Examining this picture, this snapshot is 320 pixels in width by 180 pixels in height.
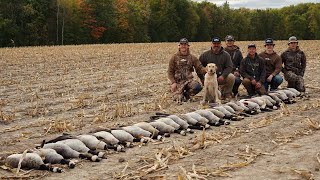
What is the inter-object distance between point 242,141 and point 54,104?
5.13 m

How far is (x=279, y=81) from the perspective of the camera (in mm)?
12508

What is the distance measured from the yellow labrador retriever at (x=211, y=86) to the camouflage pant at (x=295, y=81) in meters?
3.03

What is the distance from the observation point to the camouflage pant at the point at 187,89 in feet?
37.3

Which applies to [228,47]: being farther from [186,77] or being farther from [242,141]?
[242,141]

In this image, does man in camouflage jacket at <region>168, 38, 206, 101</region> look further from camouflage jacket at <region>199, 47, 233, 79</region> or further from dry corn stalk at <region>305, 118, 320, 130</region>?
dry corn stalk at <region>305, 118, 320, 130</region>

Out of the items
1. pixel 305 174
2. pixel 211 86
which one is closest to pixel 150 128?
pixel 305 174

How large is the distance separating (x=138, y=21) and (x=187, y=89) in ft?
209

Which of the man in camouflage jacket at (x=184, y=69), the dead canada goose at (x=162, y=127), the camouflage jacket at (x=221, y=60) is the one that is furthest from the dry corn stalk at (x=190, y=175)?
the camouflage jacket at (x=221, y=60)

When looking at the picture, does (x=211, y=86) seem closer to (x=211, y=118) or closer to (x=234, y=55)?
(x=211, y=118)

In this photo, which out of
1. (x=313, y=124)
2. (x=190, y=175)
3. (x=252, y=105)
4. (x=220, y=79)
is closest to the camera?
(x=190, y=175)

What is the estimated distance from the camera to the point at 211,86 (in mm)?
10688

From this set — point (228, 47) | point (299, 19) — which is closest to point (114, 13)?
point (299, 19)

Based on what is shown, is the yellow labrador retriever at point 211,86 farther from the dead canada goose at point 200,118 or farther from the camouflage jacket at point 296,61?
the camouflage jacket at point 296,61

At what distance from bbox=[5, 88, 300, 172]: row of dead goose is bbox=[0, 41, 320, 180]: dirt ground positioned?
0.17 meters
